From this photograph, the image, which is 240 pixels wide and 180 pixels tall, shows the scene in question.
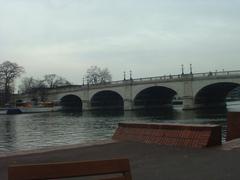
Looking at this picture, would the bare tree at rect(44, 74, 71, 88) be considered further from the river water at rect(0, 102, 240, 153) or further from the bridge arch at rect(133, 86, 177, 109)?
the river water at rect(0, 102, 240, 153)

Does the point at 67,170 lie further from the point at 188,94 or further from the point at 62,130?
the point at 188,94

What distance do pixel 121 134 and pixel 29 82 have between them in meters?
141

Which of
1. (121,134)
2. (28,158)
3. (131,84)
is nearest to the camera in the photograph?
(28,158)

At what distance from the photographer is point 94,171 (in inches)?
179

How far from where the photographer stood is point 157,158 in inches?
448

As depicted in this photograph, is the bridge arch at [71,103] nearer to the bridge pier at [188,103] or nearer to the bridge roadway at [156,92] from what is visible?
the bridge roadway at [156,92]

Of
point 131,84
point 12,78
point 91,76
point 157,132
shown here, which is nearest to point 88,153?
point 157,132

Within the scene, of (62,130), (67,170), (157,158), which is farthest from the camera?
(62,130)

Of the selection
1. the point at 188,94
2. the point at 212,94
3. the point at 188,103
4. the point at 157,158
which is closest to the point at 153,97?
the point at 212,94

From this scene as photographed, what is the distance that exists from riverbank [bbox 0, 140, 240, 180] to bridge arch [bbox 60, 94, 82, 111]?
378 feet

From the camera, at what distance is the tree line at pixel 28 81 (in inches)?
4875

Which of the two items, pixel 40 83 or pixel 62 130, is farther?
pixel 40 83

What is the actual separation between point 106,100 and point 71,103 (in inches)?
600

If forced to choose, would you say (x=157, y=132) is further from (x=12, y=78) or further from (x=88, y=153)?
(x=12, y=78)
